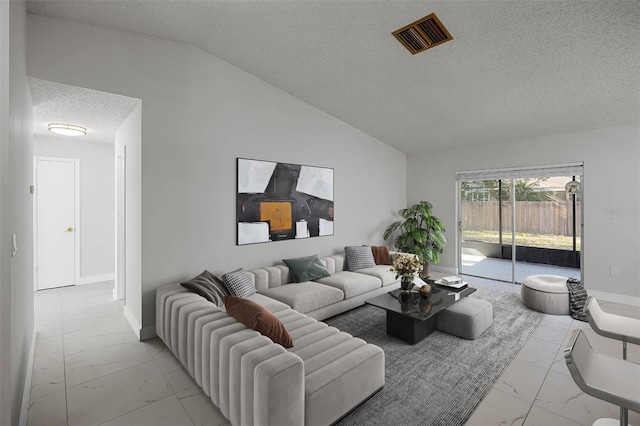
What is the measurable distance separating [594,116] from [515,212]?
185 cm

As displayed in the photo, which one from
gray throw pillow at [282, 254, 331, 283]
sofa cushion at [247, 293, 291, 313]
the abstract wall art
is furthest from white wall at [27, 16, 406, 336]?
sofa cushion at [247, 293, 291, 313]

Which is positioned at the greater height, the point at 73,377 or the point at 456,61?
the point at 456,61

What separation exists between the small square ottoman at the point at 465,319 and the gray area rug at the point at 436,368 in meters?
0.07

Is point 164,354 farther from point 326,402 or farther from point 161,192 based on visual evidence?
point 326,402

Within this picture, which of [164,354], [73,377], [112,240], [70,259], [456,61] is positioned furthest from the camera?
[112,240]

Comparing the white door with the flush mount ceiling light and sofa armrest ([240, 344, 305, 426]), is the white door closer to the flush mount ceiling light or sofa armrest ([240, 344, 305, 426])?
the flush mount ceiling light

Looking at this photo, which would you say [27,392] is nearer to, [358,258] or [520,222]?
[358,258]

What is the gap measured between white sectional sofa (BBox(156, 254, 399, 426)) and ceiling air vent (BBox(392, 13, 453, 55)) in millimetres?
2943

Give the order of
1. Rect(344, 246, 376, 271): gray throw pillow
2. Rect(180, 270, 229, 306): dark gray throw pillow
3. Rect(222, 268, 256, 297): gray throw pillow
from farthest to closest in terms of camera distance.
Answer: Rect(344, 246, 376, 271): gray throw pillow < Rect(222, 268, 256, 297): gray throw pillow < Rect(180, 270, 229, 306): dark gray throw pillow

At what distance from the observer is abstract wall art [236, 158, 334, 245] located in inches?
164

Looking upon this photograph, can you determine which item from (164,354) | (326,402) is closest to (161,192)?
(164,354)

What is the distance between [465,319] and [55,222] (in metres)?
6.41

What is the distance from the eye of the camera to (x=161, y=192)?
3396mm

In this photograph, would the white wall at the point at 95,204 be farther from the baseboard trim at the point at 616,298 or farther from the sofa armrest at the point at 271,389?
the baseboard trim at the point at 616,298
